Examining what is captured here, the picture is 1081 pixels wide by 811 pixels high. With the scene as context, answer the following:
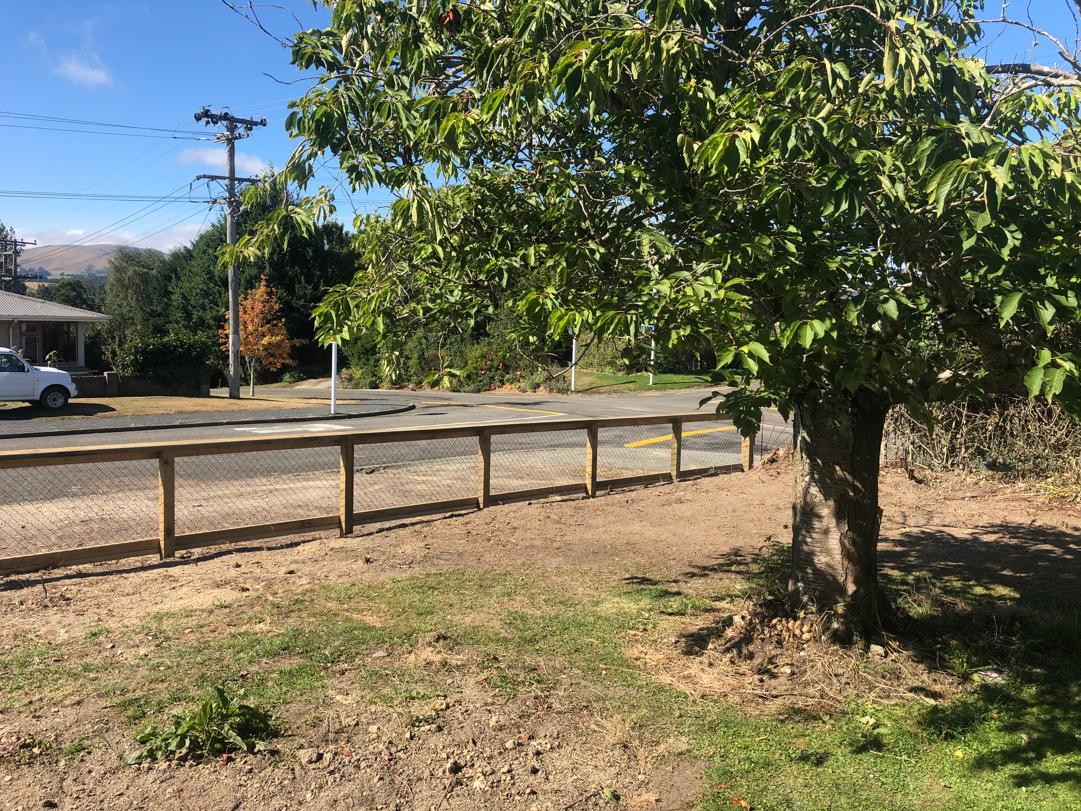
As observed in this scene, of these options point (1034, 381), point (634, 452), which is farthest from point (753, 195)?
point (634, 452)

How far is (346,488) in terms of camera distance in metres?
8.45

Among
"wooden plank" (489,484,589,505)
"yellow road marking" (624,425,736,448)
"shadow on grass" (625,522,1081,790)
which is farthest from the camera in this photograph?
"yellow road marking" (624,425,736,448)

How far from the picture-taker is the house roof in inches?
1454

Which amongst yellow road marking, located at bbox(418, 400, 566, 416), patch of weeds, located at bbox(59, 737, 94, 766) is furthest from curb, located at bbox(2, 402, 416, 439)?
patch of weeds, located at bbox(59, 737, 94, 766)

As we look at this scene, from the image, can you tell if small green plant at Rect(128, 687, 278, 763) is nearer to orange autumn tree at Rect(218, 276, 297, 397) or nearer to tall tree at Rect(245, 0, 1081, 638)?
tall tree at Rect(245, 0, 1081, 638)

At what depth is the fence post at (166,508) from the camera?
7258mm

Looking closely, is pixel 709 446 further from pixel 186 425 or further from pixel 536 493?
pixel 186 425

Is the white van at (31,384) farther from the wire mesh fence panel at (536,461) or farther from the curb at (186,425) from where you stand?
the wire mesh fence panel at (536,461)

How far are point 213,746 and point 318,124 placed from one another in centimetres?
296

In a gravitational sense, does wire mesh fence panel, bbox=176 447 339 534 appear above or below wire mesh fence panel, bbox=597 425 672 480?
above

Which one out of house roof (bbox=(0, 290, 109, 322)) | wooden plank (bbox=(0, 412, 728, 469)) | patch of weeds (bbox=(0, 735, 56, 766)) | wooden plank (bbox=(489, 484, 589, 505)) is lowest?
patch of weeds (bbox=(0, 735, 56, 766))

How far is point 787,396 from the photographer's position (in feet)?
17.0

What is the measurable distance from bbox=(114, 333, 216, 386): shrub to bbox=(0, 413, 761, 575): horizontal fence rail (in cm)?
1909

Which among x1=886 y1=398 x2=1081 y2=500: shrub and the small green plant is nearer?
the small green plant
